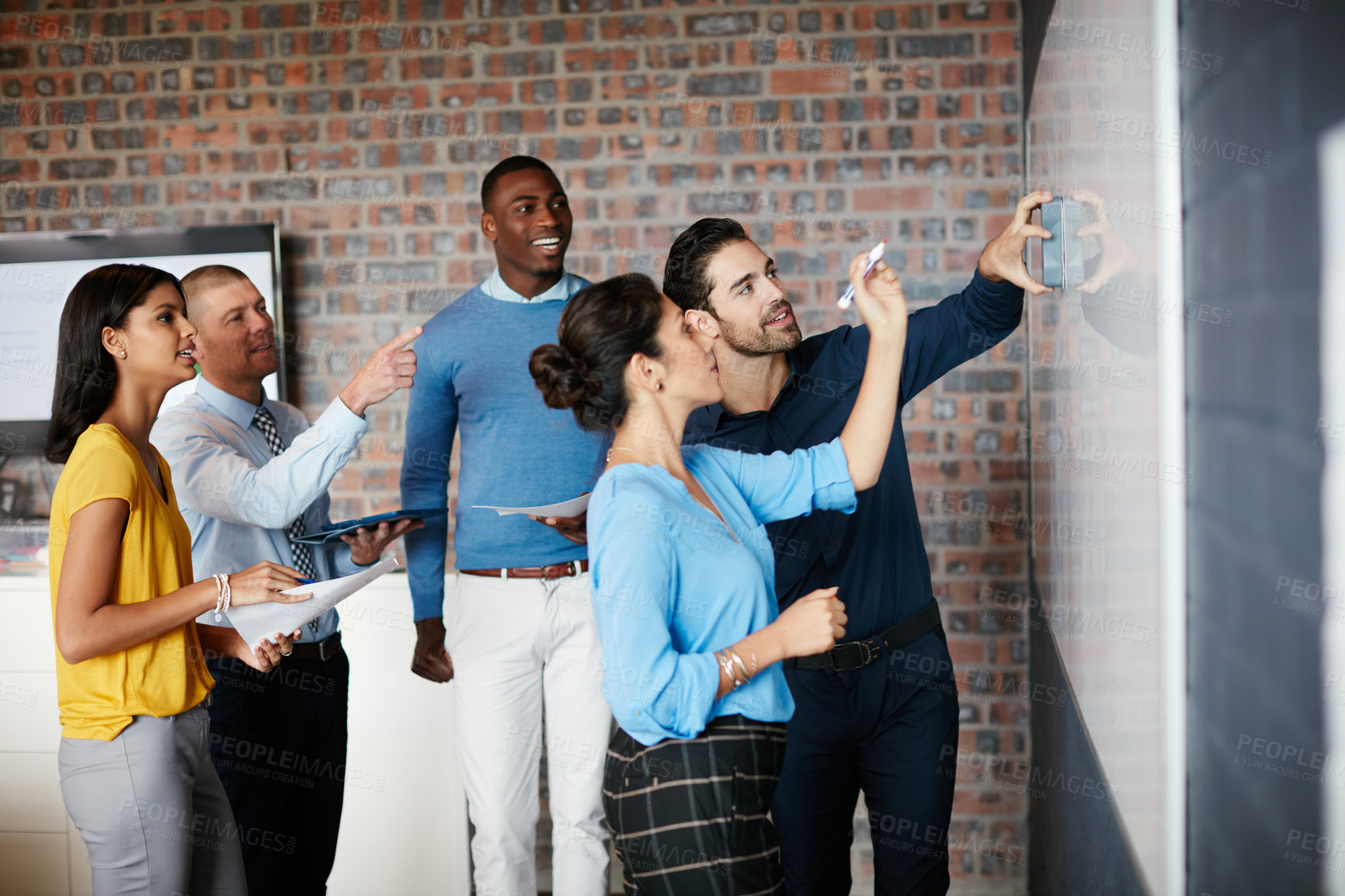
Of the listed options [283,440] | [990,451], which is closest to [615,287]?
[283,440]

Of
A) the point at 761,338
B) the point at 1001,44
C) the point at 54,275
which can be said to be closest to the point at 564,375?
the point at 761,338

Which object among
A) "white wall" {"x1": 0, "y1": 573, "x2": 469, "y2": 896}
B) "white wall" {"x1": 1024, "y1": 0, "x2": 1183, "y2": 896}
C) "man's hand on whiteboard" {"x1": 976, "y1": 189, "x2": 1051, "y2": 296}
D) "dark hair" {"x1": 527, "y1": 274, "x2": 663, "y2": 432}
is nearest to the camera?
"white wall" {"x1": 1024, "y1": 0, "x2": 1183, "y2": 896}

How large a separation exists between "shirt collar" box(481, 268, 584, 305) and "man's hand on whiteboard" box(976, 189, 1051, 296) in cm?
104

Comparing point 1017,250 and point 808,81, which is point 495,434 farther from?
point 808,81

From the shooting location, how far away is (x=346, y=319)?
3.26m

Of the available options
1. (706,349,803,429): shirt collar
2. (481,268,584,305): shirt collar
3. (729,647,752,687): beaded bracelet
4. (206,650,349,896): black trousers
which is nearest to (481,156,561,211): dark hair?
(481,268,584,305): shirt collar

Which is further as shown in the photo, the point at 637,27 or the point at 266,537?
the point at 637,27

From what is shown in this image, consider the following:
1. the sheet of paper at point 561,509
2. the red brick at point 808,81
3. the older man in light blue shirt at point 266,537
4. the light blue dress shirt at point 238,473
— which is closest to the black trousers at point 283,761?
the older man in light blue shirt at point 266,537

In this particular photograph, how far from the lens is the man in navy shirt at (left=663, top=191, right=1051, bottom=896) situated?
76.2 inches

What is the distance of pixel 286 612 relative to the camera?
5.78 feet

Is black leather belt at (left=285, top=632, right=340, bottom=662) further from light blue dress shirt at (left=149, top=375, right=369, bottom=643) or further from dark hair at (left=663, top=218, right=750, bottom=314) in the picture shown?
dark hair at (left=663, top=218, right=750, bottom=314)

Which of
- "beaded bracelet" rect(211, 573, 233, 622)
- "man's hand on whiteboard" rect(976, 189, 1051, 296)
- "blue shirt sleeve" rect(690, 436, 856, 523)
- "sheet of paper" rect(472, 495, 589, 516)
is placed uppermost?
"man's hand on whiteboard" rect(976, 189, 1051, 296)

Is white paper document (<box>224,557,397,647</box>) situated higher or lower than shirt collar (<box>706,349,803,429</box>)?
lower

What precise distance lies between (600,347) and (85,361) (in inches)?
35.6
